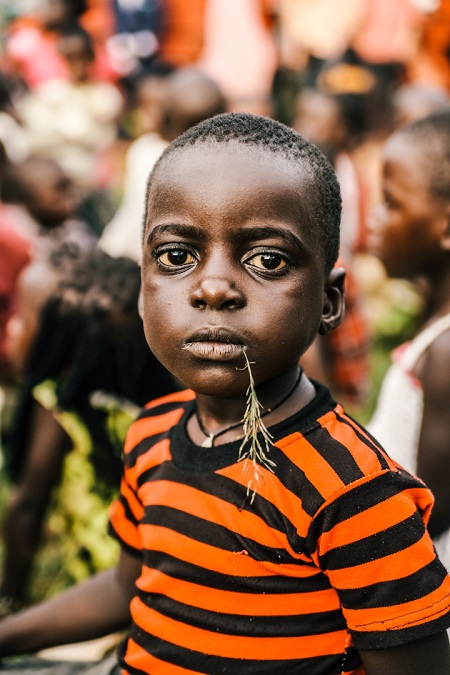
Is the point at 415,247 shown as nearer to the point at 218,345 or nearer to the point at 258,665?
the point at 218,345

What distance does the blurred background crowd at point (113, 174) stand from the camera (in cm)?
256

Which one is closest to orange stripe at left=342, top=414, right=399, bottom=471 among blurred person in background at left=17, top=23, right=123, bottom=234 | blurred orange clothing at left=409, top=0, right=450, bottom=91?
blurred person in background at left=17, top=23, right=123, bottom=234

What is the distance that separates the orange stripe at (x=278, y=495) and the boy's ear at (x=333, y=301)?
0.29 meters

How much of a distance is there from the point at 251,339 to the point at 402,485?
36 centimetres

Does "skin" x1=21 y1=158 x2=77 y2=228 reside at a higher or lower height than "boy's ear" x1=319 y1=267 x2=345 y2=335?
lower

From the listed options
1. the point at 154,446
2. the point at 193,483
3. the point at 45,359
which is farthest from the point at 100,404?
the point at 193,483

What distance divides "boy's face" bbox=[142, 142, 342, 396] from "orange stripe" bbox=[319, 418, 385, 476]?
0.16 metres

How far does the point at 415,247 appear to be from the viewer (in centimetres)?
223

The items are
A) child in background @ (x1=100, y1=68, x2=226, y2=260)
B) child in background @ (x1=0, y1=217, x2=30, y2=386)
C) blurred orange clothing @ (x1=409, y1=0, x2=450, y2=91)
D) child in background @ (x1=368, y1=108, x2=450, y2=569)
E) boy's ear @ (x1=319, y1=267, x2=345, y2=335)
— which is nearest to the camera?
boy's ear @ (x1=319, y1=267, x2=345, y2=335)

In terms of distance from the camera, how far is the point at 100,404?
8.32ft

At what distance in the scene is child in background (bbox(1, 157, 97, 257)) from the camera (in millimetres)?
4488

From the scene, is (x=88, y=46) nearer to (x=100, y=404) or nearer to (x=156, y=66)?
(x=156, y=66)

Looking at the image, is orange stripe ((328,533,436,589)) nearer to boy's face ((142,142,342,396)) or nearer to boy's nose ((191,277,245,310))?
boy's face ((142,142,342,396))

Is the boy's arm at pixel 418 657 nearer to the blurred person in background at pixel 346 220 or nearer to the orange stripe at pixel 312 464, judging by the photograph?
the orange stripe at pixel 312 464
